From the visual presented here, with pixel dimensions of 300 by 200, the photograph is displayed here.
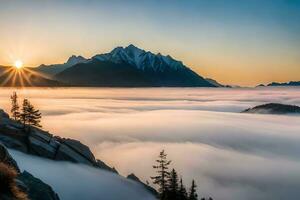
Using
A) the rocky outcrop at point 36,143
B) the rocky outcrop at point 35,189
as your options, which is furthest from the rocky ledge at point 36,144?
the rocky outcrop at point 35,189

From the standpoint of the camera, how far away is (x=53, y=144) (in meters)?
80.8

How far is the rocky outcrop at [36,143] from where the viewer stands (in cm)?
7394

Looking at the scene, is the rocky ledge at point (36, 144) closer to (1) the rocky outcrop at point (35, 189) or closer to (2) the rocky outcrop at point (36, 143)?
(2) the rocky outcrop at point (36, 143)

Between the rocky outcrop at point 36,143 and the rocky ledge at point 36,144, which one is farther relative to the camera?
the rocky outcrop at point 36,143

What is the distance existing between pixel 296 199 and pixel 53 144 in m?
81.2

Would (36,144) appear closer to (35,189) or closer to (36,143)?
(36,143)

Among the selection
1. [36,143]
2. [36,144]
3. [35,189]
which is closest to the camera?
[35,189]

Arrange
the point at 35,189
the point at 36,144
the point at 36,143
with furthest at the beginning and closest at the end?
the point at 36,143, the point at 36,144, the point at 35,189

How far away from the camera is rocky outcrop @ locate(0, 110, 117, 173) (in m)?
73.9

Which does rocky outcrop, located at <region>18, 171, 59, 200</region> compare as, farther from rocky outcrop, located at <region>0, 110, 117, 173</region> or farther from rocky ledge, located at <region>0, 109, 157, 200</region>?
rocky outcrop, located at <region>0, 110, 117, 173</region>

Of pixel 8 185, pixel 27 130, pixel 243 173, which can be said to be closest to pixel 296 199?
pixel 243 173

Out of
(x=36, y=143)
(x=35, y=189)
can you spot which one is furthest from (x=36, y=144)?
(x=35, y=189)

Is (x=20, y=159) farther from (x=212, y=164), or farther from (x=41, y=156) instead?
(x=212, y=164)

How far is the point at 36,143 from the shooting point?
75938 millimetres
